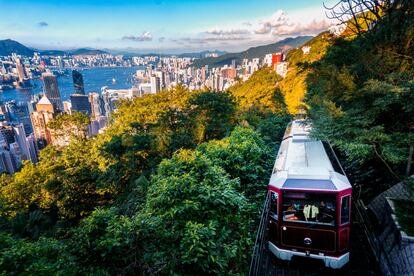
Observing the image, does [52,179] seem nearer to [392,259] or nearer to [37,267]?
[37,267]

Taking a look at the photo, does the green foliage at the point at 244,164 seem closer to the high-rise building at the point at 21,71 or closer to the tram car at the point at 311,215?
the tram car at the point at 311,215

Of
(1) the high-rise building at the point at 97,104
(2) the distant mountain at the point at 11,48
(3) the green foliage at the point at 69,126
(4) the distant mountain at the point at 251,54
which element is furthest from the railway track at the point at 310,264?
(2) the distant mountain at the point at 11,48

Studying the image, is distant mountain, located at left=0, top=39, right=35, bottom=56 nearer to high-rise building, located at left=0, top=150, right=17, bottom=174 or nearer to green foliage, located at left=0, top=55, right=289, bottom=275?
high-rise building, located at left=0, top=150, right=17, bottom=174

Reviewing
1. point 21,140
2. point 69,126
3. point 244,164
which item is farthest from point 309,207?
point 21,140

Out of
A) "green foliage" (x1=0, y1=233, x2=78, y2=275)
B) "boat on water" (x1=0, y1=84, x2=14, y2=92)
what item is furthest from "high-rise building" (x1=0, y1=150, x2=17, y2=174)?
"boat on water" (x1=0, y1=84, x2=14, y2=92)

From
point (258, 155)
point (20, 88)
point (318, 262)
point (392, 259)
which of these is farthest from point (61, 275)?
point (20, 88)

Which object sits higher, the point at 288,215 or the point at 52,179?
the point at 288,215

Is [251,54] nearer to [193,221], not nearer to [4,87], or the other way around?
[4,87]
